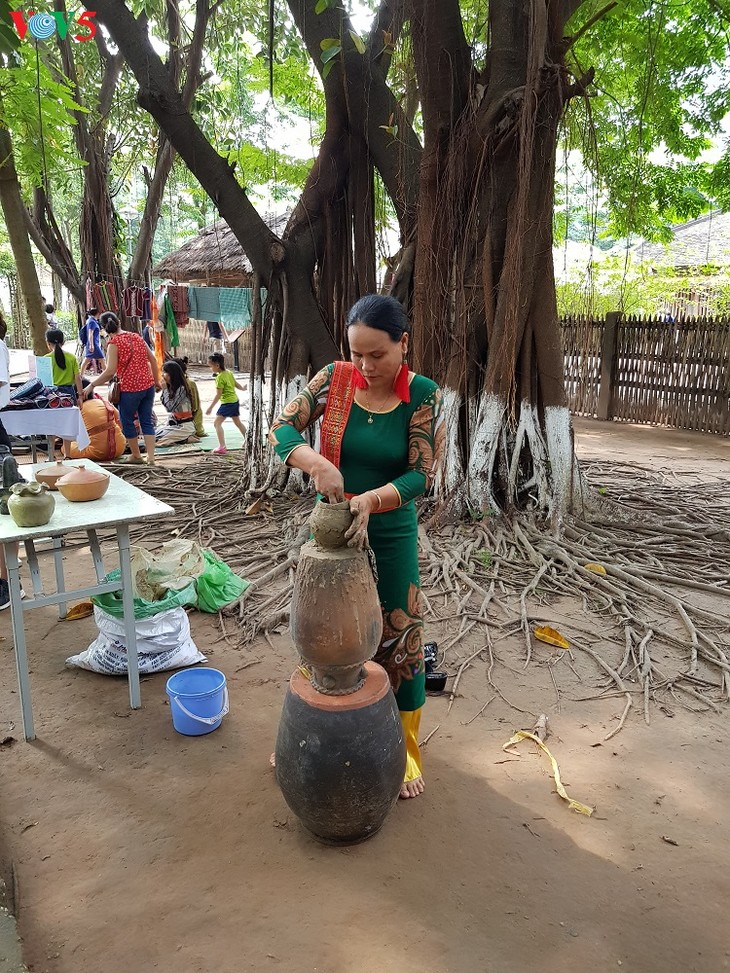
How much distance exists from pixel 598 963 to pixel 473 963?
34cm

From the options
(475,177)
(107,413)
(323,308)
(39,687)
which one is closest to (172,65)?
(107,413)

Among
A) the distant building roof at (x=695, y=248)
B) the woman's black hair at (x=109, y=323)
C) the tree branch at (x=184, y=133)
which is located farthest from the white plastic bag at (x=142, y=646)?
the distant building roof at (x=695, y=248)

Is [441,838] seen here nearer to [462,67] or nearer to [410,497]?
[410,497]

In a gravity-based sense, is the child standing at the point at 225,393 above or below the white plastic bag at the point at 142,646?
above

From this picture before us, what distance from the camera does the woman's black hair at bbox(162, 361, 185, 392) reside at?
961cm

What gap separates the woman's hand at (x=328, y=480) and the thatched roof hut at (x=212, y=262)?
11609 millimetres

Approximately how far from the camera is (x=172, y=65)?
945 centimetres

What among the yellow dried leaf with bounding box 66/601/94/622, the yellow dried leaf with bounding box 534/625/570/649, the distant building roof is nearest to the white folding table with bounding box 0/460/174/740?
the yellow dried leaf with bounding box 66/601/94/622

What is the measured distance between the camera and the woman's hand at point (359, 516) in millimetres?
1930

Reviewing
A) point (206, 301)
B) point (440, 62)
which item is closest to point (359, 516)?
point (440, 62)

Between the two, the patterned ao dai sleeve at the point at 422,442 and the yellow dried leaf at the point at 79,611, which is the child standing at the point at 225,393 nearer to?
the yellow dried leaf at the point at 79,611

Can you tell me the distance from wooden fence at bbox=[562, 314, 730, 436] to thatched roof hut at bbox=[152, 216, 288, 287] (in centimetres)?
646

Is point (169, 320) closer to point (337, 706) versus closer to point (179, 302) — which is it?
point (179, 302)

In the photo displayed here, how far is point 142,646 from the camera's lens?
331cm
